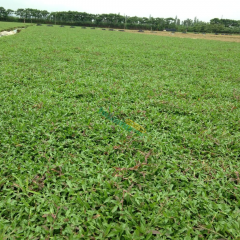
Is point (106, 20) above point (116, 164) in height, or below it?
above

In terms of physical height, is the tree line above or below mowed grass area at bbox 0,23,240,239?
above

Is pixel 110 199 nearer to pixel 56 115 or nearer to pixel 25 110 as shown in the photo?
pixel 56 115

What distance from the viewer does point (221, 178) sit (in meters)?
2.23

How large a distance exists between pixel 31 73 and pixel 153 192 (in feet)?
17.4

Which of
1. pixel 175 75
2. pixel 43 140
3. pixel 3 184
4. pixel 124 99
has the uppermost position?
pixel 175 75

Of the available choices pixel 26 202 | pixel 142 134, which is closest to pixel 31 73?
pixel 142 134

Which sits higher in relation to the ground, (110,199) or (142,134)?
(142,134)

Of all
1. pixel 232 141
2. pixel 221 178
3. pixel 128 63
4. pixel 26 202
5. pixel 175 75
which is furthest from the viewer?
pixel 128 63

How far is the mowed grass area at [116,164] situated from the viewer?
1.67 m

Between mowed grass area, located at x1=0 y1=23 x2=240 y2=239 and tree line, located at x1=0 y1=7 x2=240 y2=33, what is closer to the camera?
mowed grass area, located at x1=0 y1=23 x2=240 y2=239

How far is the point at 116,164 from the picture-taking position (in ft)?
7.71

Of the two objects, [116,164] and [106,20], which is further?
[106,20]

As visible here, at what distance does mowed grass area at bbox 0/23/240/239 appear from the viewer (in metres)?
1.67

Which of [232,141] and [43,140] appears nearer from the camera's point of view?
[43,140]
